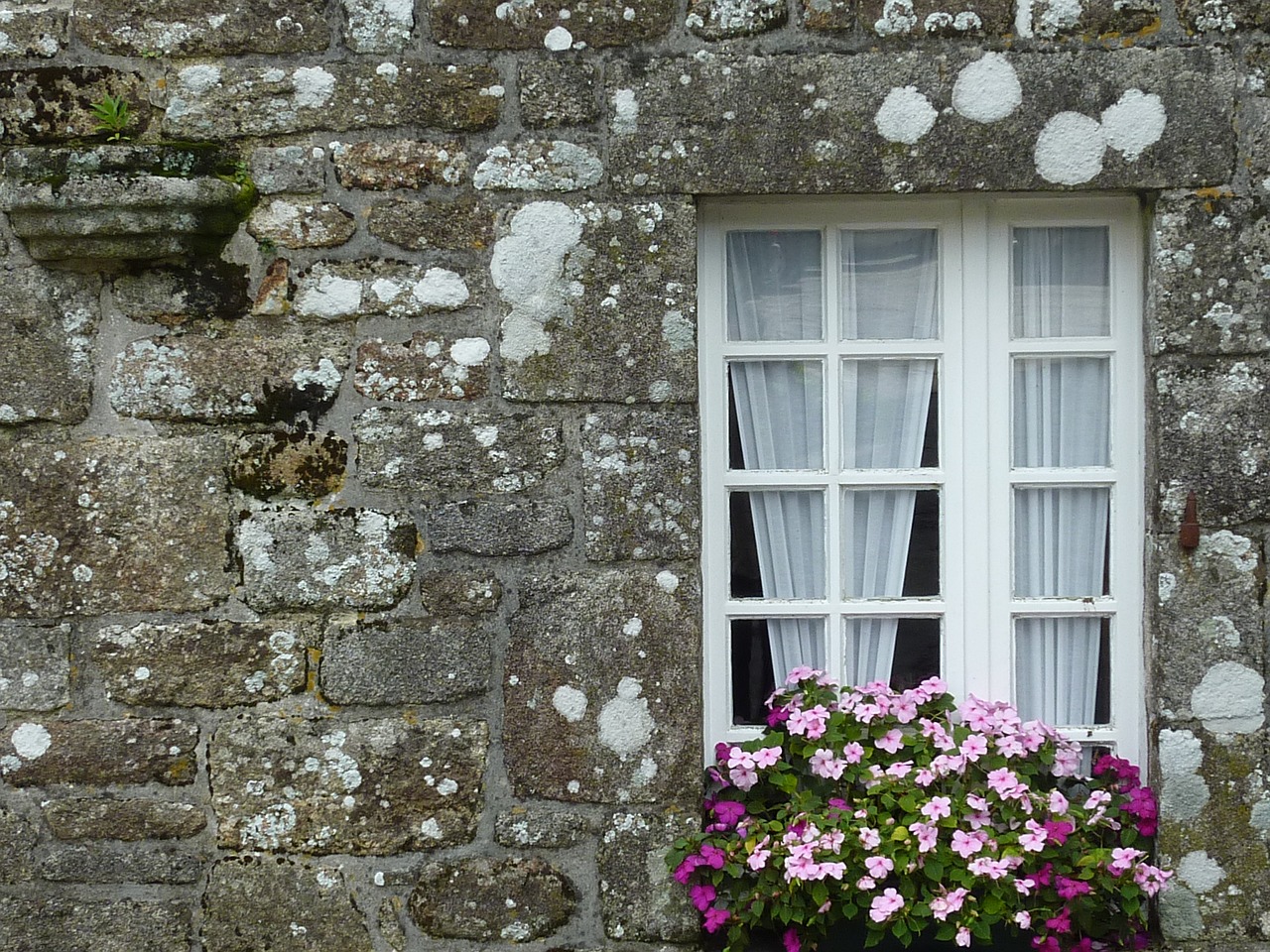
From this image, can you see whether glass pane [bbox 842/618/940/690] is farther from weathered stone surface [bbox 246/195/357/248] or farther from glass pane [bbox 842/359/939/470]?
weathered stone surface [bbox 246/195/357/248]

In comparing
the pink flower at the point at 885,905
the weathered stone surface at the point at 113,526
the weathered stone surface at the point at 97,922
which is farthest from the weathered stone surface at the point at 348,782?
the pink flower at the point at 885,905

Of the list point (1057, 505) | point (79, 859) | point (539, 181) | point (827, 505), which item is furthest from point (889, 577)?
point (79, 859)

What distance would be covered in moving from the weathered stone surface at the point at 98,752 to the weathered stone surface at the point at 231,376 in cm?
71

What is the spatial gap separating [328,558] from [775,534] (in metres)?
1.04

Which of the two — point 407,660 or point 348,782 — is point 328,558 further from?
point 348,782

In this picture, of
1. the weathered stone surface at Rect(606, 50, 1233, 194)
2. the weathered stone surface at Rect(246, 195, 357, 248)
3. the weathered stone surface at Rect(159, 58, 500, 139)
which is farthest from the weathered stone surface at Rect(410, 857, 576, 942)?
the weathered stone surface at Rect(159, 58, 500, 139)

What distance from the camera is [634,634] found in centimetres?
244

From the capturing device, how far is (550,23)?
7.91 feet

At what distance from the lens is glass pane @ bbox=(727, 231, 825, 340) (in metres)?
2.58

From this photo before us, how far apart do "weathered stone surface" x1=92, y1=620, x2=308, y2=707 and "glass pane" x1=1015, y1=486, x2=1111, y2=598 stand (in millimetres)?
1705

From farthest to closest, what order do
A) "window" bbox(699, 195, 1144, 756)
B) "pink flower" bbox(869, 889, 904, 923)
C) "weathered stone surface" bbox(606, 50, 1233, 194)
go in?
"window" bbox(699, 195, 1144, 756) → "weathered stone surface" bbox(606, 50, 1233, 194) → "pink flower" bbox(869, 889, 904, 923)

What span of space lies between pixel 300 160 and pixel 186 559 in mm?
932

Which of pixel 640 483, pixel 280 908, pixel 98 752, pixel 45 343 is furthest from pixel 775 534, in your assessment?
pixel 45 343

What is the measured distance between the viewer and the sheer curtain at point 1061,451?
2561 millimetres
